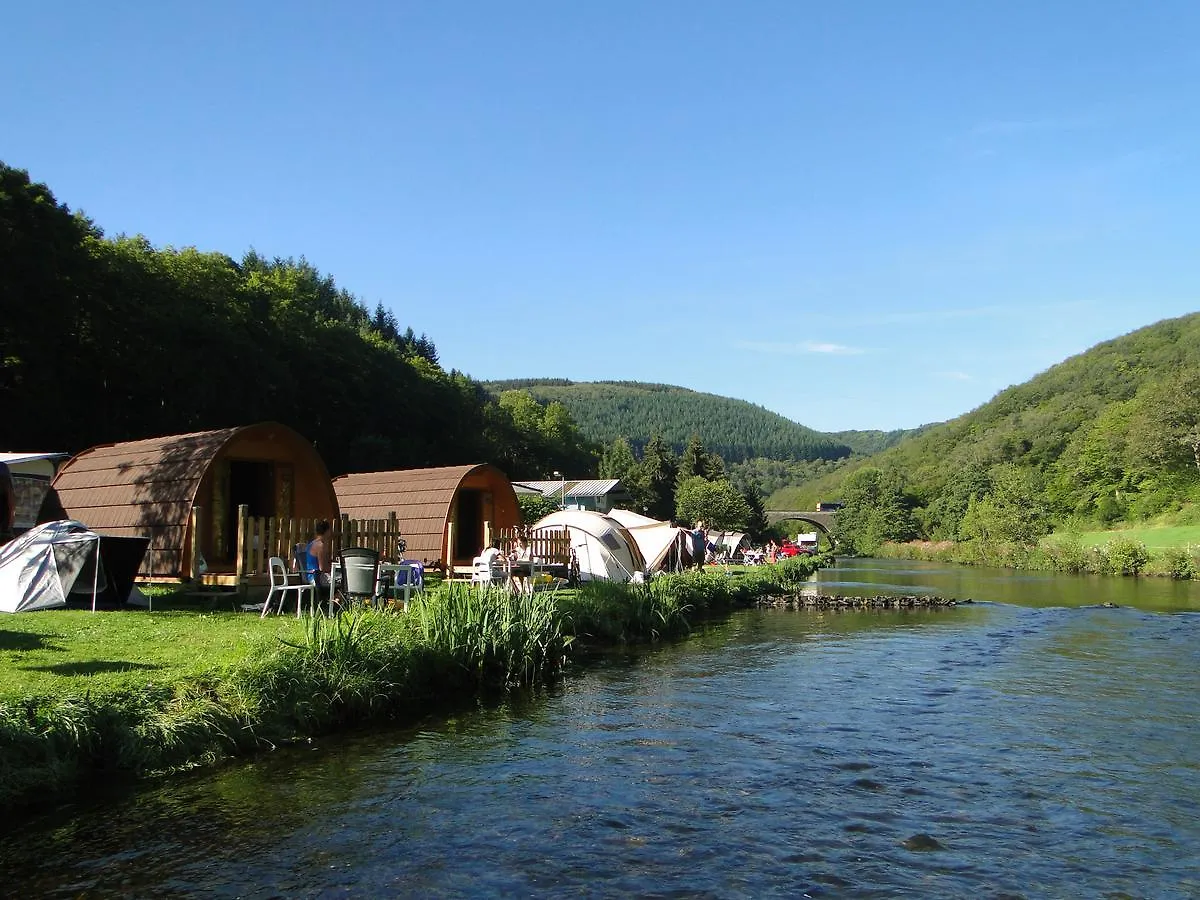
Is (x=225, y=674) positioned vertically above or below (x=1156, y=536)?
below

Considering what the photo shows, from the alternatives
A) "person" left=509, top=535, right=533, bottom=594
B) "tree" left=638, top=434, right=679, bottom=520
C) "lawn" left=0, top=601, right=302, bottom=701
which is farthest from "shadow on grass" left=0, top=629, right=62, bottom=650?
"tree" left=638, top=434, right=679, bottom=520

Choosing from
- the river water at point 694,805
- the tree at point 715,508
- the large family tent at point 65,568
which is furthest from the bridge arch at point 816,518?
the large family tent at point 65,568

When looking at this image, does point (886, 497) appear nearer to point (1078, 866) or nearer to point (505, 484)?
point (505, 484)

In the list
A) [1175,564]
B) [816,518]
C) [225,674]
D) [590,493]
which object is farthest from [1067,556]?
[816,518]

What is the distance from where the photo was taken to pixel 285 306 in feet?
166

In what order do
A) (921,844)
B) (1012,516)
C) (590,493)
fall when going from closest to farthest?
1. (921,844)
2. (1012,516)
3. (590,493)

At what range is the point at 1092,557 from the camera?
4934 cm

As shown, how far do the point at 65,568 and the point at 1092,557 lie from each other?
159ft

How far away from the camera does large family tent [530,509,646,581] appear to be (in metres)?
26.3

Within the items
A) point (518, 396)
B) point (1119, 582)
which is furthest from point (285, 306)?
point (518, 396)

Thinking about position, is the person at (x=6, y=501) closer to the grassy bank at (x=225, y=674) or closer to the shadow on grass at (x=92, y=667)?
the grassy bank at (x=225, y=674)

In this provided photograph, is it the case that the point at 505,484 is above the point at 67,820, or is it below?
above

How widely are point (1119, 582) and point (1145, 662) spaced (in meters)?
28.1

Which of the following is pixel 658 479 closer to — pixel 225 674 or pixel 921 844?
pixel 225 674
